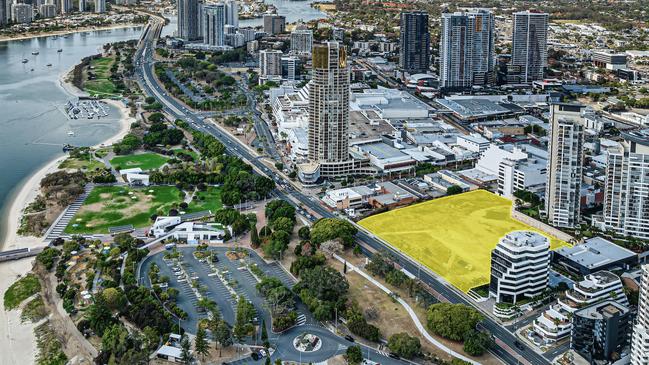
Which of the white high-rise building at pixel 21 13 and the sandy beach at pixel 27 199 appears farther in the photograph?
the white high-rise building at pixel 21 13

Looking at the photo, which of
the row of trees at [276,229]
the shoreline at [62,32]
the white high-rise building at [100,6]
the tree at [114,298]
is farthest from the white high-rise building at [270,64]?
the white high-rise building at [100,6]

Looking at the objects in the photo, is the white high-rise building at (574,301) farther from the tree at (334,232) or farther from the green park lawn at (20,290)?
the green park lawn at (20,290)

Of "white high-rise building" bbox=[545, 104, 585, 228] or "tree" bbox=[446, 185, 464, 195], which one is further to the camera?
"tree" bbox=[446, 185, 464, 195]

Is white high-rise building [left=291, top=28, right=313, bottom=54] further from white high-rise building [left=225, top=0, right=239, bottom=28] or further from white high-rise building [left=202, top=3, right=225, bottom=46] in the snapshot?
white high-rise building [left=225, top=0, right=239, bottom=28]

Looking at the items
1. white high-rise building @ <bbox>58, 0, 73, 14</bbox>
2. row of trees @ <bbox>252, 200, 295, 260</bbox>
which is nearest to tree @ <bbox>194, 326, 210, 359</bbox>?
row of trees @ <bbox>252, 200, 295, 260</bbox>

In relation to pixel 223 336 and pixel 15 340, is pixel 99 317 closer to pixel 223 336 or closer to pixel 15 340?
pixel 15 340

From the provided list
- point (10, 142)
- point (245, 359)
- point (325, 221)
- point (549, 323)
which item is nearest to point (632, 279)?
point (549, 323)
